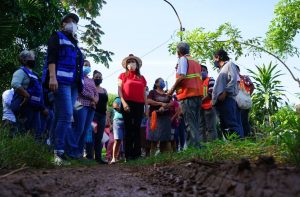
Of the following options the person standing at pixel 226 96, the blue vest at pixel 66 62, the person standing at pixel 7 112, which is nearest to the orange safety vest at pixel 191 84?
the person standing at pixel 226 96

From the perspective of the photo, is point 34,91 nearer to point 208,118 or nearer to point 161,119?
point 161,119

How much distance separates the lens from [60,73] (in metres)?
5.15

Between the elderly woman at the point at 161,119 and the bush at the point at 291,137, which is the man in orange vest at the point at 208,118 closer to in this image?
the elderly woman at the point at 161,119

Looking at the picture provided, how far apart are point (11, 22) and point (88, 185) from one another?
8.64 feet

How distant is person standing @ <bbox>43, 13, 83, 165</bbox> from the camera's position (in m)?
4.94

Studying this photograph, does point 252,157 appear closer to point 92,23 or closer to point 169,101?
point 169,101

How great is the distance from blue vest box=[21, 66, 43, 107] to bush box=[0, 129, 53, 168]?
4.35 ft

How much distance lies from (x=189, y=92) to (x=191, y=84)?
12 cm

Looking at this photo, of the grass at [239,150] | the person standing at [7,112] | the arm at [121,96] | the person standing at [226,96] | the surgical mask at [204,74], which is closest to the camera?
the grass at [239,150]

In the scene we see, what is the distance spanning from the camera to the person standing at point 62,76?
4.94 metres

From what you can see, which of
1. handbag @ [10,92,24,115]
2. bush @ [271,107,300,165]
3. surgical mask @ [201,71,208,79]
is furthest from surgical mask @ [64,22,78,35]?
surgical mask @ [201,71,208,79]

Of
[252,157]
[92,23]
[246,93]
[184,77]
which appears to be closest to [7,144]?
[252,157]

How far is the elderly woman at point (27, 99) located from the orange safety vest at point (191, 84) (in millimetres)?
2024

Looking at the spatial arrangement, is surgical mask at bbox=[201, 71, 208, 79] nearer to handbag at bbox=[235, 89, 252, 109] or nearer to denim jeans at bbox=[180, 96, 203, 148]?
handbag at bbox=[235, 89, 252, 109]
